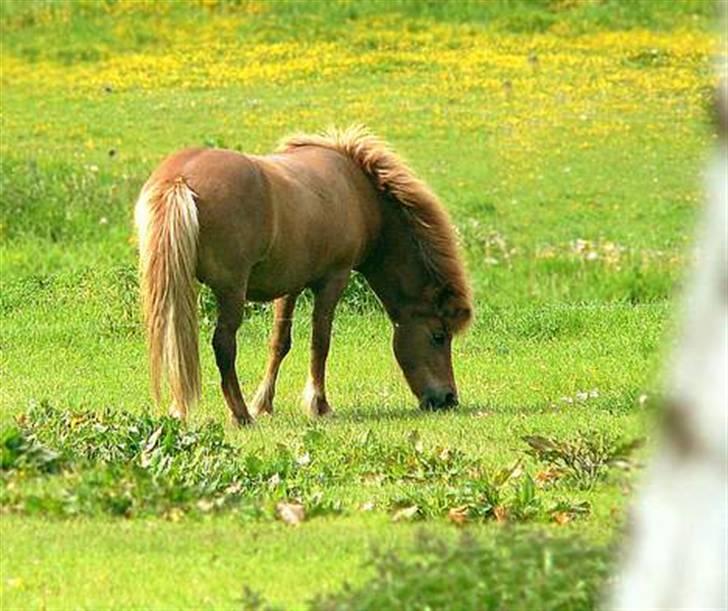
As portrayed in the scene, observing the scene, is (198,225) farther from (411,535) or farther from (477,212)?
(477,212)

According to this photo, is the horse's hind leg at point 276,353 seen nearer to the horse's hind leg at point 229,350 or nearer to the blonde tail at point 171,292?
the horse's hind leg at point 229,350

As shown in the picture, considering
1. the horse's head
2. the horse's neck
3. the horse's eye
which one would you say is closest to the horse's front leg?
the horse's neck

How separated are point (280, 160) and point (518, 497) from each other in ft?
15.5

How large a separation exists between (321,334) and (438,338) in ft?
2.67

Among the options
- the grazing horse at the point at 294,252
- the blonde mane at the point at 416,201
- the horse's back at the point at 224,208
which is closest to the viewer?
the grazing horse at the point at 294,252

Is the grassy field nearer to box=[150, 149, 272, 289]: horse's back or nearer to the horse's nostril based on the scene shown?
the horse's nostril

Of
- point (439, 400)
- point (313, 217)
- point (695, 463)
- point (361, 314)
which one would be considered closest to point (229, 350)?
point (313, 217)

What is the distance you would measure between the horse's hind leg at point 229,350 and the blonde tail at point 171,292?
0.66 meters

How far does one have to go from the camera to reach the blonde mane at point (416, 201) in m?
11.5

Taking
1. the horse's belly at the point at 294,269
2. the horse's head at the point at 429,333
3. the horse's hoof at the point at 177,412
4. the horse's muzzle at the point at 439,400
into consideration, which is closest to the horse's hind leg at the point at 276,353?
the horse's belly at the point at 294,269

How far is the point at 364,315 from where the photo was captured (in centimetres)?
1496

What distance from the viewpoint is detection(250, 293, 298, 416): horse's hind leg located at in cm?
1111

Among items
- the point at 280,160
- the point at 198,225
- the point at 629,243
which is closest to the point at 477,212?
the point at 629,243

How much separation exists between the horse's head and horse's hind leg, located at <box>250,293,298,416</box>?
0.75 m
